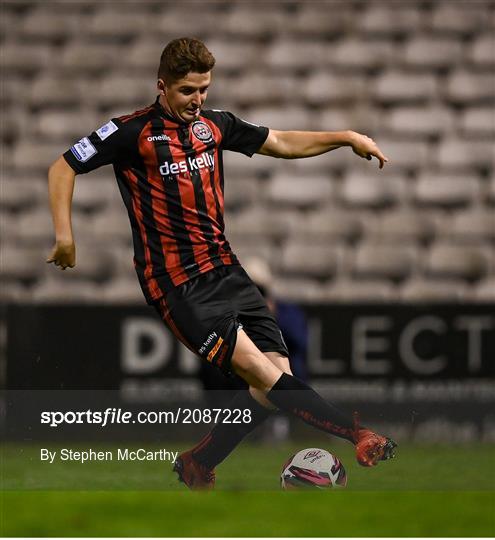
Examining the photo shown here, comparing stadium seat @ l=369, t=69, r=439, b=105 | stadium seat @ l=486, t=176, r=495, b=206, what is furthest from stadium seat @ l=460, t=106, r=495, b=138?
stadium seat @ l=486, t=176, r=495, b=206

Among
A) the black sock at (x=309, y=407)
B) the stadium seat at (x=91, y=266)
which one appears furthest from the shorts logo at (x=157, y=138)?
the stadium seat at (x=91, y=266)

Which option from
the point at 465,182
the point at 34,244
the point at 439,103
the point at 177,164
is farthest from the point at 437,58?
the point at 177,164

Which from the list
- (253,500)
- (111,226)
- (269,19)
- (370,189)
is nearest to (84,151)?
(253,500)

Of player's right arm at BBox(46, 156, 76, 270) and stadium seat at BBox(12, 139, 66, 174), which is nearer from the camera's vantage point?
player's right arm at BBox(46, 156, 76, 270)

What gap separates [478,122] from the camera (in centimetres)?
1123

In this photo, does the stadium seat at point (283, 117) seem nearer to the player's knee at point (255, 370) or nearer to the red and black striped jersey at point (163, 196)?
the red and black striped jersey at point (163, 196)

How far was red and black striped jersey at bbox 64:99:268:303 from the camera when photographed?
3725 millimetres

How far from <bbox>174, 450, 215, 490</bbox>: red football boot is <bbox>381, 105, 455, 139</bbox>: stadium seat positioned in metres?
7.62

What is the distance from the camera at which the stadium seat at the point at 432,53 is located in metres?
11.3

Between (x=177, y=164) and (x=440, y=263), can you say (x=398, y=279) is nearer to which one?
(x=440, y=263)

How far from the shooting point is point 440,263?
1105cm

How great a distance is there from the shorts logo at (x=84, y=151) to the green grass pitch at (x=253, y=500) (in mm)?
936

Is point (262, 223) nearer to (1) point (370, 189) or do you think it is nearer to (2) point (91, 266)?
(1) point (370, 189)

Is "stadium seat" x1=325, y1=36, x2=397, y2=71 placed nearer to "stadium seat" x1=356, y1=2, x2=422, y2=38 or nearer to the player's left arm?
"stadium seat" x1=356, y1=2, x2=422, y2=38
